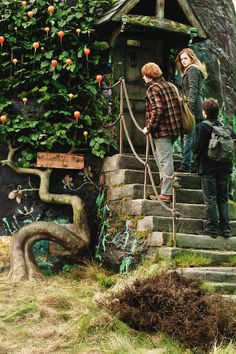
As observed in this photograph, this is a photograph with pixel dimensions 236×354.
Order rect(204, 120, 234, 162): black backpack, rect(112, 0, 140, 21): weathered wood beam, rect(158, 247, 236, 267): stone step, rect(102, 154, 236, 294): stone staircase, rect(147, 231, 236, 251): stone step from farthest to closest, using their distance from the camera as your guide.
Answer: rect(112, 0, 140, 21): weathered wood beam < rect(204, 120, 234, 162): black backpack < rect(147, 231, 236, 251): stone step < rect(158, 247, 236, 267): stone step < rect(102, 154, 236, 294): stone staircase

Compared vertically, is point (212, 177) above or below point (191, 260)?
above

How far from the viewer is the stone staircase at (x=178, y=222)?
7.11 metres

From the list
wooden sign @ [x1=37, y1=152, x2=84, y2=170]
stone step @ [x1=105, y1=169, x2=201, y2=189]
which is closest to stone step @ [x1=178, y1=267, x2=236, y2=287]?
stone step @ [x1=105, y1=169, x2=201, y2=189]

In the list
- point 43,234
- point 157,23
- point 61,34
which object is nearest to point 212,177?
point 43,234

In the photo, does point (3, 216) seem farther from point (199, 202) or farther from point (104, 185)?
point (199, 202)

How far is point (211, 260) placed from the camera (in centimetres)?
739

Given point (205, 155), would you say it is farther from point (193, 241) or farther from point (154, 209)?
point (193, 241)

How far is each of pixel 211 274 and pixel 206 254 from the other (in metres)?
0.58

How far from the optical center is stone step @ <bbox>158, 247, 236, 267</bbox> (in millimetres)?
7223

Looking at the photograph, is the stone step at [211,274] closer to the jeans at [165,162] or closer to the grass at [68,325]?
the grass at [68,325]

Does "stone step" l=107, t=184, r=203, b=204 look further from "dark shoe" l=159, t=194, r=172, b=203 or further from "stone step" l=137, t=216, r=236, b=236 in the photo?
"stone step" l=137, t=216, r=236, b=236

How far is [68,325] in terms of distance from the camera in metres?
5.85

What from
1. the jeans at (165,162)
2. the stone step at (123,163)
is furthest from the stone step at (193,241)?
the stone step at (123,163)

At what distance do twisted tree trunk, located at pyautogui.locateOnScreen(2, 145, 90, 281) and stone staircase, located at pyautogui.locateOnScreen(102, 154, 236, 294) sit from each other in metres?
0.56
